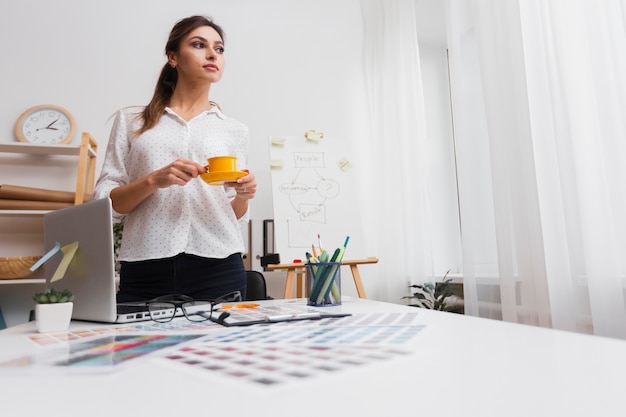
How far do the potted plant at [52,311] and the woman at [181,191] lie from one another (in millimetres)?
425

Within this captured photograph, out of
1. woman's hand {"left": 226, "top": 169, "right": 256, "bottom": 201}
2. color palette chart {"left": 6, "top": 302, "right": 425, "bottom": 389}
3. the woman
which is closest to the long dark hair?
the woman

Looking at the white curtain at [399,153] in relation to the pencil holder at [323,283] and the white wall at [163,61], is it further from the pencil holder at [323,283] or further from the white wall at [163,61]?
the pencil holder at [323,283]

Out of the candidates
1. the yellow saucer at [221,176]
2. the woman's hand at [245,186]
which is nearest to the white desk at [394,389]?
the yellow saucer at [221,176]

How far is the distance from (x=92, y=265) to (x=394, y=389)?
27.7 inches

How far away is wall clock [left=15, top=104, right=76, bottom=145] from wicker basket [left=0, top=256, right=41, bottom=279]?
0.74 m

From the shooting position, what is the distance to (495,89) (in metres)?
1.88

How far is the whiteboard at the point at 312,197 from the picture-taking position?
2.72m

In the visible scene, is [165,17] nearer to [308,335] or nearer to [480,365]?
[308,335]

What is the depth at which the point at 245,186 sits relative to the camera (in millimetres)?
1298

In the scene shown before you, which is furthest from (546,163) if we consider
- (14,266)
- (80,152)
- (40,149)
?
(40,149)

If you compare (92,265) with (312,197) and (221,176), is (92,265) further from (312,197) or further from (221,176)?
(312,197)

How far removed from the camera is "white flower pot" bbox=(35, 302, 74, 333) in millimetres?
793

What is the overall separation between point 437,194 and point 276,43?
5.28 ft

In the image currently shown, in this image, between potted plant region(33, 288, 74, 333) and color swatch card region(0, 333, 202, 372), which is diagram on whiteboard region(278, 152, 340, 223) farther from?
color swatch card region(0, 333, 202, 372)
